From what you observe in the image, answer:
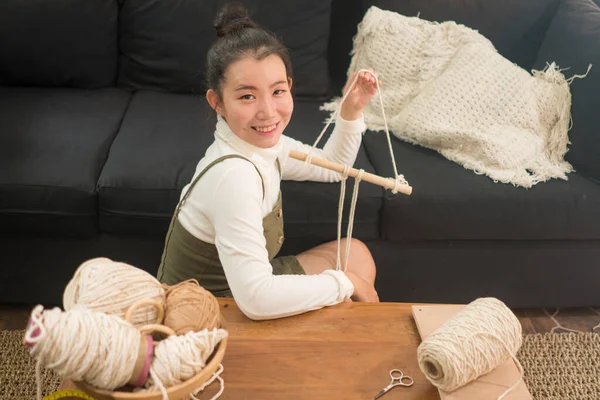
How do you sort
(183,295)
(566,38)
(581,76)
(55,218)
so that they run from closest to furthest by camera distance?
(183,295), (55,218), (581,76), (566,38)

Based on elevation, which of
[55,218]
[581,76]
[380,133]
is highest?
[581,76]

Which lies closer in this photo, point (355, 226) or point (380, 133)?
point (355, 226)

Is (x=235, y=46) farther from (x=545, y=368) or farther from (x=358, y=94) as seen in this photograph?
Result: (x=545, y=368)

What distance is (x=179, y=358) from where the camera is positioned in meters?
0.68

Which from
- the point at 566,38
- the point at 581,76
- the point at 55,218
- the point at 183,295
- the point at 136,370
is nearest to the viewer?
the point at 136,370

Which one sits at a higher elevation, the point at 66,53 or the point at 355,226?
the point at 66,53

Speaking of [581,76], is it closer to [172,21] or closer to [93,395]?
[172,21]

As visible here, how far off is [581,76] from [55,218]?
1.49 metres

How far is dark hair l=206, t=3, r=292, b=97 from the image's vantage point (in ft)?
3.30

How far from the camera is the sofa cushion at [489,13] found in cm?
180

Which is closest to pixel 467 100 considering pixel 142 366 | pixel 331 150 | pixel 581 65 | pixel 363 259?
pixel 581 65

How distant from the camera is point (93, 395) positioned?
2.25ft

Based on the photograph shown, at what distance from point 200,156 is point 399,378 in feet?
2.82

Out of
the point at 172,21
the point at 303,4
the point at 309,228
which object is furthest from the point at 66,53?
the point at 309,228
